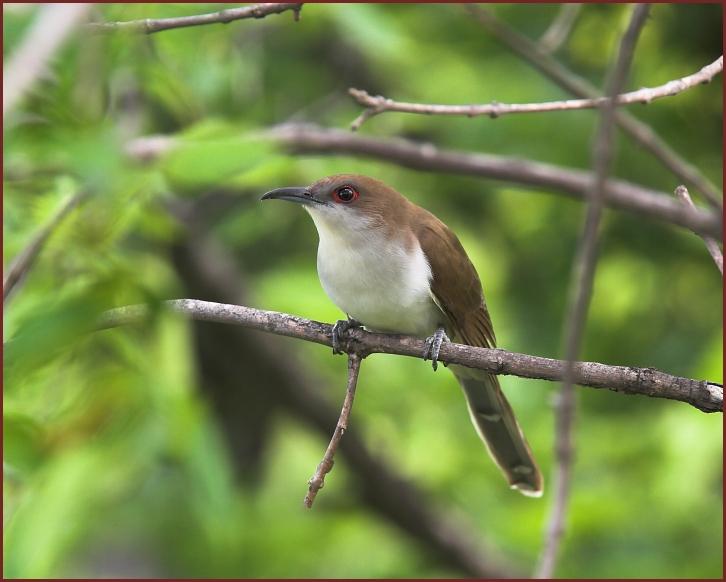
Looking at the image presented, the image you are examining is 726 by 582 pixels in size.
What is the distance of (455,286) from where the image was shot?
4.30 meters

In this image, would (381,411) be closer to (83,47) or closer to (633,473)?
(633,473)

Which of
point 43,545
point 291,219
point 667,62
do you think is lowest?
point 43,545

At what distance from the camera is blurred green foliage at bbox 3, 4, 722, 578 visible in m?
4.09

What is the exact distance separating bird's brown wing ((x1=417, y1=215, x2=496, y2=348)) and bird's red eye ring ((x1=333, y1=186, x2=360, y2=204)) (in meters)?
0.35

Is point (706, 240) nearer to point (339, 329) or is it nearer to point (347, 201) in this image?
point (339, 329)

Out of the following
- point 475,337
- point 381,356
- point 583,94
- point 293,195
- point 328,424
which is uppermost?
point 583,94

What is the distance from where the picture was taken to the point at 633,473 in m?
6.10

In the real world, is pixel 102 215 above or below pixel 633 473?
above

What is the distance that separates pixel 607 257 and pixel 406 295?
339 cm

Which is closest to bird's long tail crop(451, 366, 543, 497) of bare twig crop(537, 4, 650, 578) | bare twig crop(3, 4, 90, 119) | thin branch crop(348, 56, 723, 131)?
thin branch crop(348, 56, 723, 131)

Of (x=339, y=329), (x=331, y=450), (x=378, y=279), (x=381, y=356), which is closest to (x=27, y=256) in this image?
(x=331, y=450)

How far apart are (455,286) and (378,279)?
0.40 meters

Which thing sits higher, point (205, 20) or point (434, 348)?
Result: point (205, 20)

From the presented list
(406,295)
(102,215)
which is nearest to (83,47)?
(102,215)
